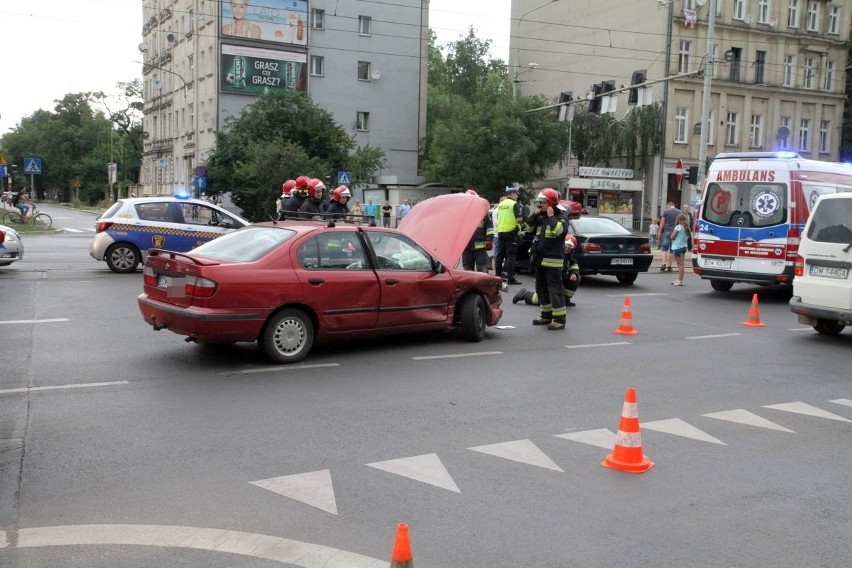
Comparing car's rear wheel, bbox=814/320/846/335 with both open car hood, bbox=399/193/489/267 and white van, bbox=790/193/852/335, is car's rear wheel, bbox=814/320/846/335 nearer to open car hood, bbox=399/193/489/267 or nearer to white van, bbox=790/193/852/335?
white van, bbox=790/193/852/335

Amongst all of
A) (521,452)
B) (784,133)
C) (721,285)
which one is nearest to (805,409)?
(521,452)

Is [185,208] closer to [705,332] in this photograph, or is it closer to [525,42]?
[705,332]

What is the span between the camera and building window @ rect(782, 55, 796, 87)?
166ft

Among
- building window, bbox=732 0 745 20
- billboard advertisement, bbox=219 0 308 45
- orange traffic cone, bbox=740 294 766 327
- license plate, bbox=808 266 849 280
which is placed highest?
building window, bbox=732 0 745 20

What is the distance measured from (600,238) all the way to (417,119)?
40.4 metres

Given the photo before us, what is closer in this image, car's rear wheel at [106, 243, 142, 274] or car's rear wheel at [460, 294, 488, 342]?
car's rear wheel at [460, 294, 488, 342]

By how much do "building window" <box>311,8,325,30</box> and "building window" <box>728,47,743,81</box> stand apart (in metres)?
24.1

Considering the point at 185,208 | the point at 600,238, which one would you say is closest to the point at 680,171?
the point at 600,238

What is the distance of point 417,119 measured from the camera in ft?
188

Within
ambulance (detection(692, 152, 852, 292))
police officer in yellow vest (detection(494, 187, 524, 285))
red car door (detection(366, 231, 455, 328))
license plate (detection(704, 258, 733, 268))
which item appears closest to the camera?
red car door (detection(366, 231, 455, 328))

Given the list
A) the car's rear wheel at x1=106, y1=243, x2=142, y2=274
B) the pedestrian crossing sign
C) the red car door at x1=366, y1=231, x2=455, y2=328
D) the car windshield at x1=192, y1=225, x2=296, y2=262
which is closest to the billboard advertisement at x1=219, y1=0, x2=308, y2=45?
the pedestrian crossing sign

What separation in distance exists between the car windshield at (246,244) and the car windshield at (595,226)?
1056 cm

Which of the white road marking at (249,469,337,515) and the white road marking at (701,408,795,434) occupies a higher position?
the white road marking at (701,408,795,434)

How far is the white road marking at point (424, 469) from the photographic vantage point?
552cm
